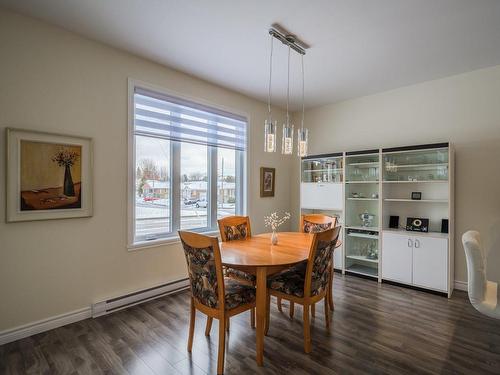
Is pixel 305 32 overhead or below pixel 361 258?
overhead

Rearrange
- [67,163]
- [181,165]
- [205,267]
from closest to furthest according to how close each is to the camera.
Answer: [205,267], [67,163], [181,165]

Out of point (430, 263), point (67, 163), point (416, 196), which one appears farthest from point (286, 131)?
point (430, 263)

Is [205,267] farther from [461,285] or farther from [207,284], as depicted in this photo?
[461,285]

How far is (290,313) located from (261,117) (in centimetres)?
317

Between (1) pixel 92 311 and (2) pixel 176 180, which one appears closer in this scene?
(1) pixel 92 311

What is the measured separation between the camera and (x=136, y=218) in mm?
3182

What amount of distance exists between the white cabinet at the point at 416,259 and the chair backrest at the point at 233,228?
2020 mm

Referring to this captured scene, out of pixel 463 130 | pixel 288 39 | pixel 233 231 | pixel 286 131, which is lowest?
pixel 233 231

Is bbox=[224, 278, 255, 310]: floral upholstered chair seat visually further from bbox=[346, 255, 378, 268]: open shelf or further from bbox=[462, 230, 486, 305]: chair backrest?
bbox=[346, 255, 378, 268]: open shelf

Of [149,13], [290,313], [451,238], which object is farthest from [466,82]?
[149,13]

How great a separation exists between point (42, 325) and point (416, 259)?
13.7ft

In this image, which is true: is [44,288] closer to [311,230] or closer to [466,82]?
[311,230]

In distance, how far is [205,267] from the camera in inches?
77.0

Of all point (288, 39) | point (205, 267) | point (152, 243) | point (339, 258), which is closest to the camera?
point (205, 267)
